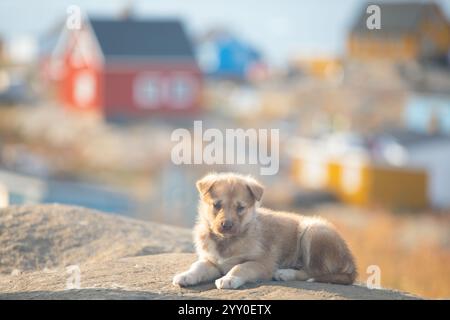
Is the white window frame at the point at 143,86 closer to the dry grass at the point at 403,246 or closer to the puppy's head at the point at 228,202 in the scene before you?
the dry grass at the point at 403,246

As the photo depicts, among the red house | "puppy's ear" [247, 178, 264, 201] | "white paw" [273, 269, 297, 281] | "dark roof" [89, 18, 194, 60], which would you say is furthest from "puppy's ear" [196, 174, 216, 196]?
"dark roof" [89, 18, 194, 60]

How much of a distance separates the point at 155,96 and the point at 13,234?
143 feet

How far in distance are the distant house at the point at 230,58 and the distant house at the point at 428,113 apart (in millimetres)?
29413

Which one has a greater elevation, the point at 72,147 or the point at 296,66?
the point at 296,66

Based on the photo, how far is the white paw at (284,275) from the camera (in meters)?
7.72

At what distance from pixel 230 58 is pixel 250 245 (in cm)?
7785

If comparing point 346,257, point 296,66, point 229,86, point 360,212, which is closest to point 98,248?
point 346,257

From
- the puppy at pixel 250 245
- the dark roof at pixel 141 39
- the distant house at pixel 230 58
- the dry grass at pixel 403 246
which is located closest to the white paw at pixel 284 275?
the puppy at pixel 250 245

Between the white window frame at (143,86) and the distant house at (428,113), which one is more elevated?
the white window frame at (143,86)

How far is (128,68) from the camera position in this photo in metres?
51.7

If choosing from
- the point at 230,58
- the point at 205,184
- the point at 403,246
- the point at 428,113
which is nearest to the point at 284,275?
the point at 205,184

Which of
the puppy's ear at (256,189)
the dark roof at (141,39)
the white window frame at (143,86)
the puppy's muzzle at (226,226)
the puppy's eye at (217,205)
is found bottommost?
the puppy's muzzle at (226,226)

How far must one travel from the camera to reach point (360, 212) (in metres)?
40.5

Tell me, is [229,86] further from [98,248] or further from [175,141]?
[98,248]
